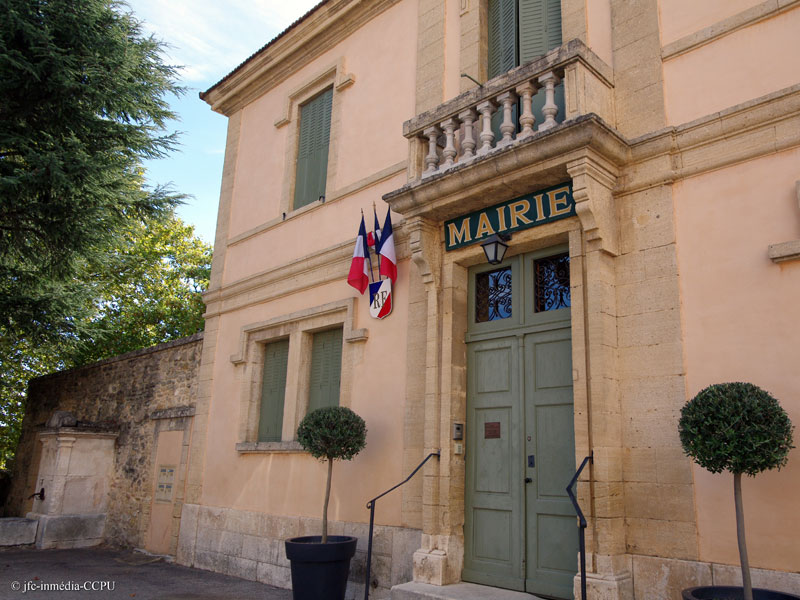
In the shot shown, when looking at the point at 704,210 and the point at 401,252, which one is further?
the point at 401,252

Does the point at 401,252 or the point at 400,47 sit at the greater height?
the point at 400,47

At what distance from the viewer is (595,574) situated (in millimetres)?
4898

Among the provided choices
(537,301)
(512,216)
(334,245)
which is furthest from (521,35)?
(334,245)

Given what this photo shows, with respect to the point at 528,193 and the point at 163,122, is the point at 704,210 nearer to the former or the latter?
the point at 528,193

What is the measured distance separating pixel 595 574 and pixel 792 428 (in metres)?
1.74

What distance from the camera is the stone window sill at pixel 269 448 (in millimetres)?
8227

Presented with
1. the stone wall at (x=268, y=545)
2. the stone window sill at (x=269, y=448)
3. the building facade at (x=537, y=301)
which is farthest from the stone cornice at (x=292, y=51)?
the stone wall at (x=268, y=545)

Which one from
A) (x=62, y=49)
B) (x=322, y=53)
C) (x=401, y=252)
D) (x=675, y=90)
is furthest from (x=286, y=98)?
(x=675, y=90)

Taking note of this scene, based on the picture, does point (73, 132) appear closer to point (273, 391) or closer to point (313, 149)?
point (313, 149)

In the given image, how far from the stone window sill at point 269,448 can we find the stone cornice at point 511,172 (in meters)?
3.25

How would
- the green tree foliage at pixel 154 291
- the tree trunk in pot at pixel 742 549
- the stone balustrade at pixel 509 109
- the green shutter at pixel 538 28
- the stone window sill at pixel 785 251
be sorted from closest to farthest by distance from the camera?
the tree trunk in pot at pixel 742 549
the stone window sill at pixel 785 251
the stone balustrade at pixel 509 109
the green shutter at pixel 538 28
the green tree foliage at pixel 154 291

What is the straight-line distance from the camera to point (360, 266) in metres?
7.63

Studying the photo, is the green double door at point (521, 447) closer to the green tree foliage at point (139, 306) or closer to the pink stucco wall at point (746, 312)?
the pink stucco wall at point (746, 312)

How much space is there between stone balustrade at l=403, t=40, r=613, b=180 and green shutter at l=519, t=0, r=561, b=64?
65 centimetres
